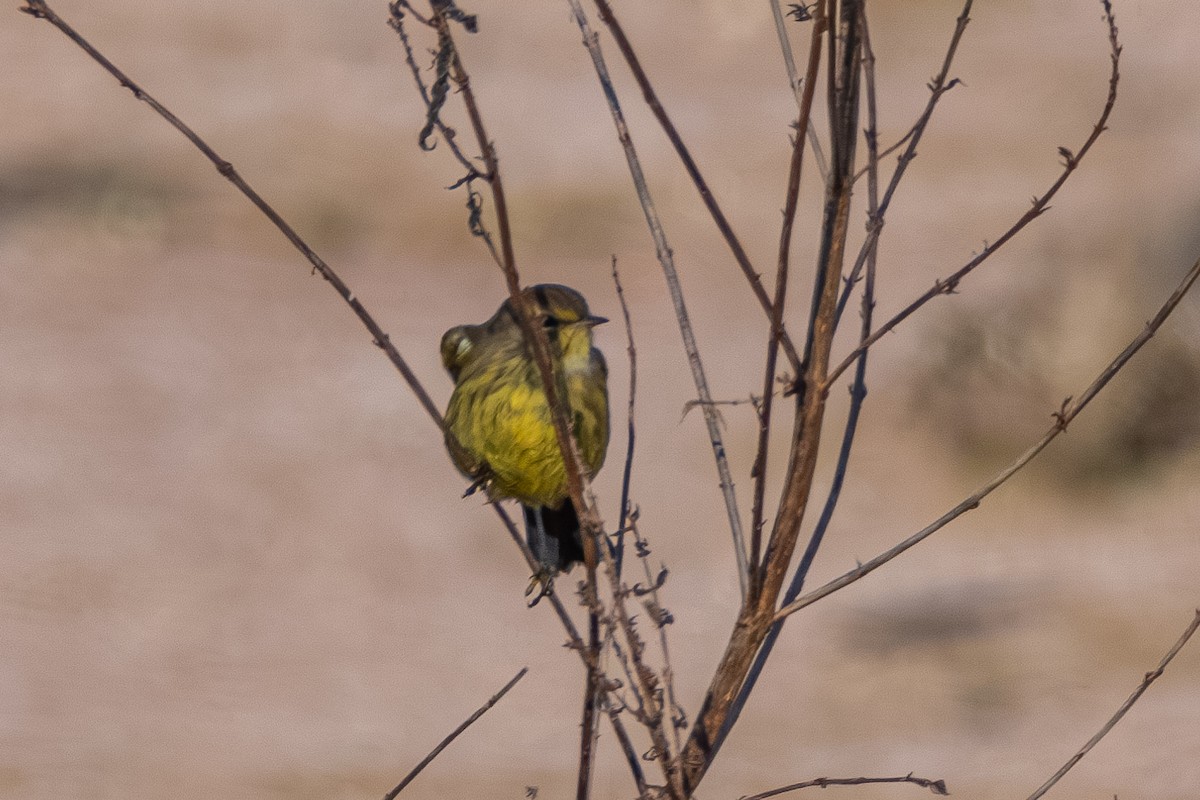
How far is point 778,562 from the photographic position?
185 centimetres

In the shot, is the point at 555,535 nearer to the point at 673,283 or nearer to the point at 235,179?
the point at 673,283

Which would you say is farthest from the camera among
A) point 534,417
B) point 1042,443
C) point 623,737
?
point 534,417

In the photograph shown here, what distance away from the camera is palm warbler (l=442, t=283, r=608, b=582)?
3.16 m

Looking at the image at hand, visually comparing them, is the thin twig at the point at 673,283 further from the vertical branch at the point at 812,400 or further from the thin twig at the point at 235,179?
the thin twig at the point at 235,179

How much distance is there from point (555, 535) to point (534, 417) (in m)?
0.43

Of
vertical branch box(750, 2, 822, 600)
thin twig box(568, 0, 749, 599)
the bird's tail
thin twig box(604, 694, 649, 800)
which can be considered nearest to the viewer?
vertical branch box(750, 2, 822, 600)

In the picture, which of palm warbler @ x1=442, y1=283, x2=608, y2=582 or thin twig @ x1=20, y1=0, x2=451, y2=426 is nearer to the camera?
thin twig @ x1=20, y1=0, x2=451, y2=426

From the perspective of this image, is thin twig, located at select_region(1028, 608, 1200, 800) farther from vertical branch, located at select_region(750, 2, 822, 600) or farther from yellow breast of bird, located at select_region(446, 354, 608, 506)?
yellow breast of bird, located at select_region(446, 354, 608, 506)

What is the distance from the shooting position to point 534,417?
3143mm

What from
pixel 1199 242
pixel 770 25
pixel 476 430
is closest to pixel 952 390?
pixel 1199 242

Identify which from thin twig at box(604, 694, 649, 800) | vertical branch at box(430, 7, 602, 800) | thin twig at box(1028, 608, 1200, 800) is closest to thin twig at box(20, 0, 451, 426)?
vertical branch at box(430, 7, 602, 800)

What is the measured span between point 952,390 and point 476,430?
229 cm

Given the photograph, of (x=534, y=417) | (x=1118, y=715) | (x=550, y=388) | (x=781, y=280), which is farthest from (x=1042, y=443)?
(x=534, y=417)

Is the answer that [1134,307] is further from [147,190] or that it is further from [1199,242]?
[147,190]
